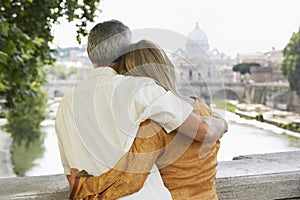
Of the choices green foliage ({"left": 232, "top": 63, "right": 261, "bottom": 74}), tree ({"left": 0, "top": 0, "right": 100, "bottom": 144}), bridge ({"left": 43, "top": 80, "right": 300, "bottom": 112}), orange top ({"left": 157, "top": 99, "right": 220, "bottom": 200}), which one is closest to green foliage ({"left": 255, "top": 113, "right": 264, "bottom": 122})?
bridge ({"left": 43, "top": 80, "right": 300, "bottom": 112})

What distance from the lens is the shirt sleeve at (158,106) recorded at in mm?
871

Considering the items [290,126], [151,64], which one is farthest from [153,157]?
[290,126]

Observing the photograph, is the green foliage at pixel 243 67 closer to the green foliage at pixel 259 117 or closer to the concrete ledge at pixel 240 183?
the green foliage at pixel 259 117

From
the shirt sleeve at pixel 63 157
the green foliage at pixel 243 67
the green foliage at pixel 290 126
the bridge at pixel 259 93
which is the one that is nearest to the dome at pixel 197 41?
the bridge at pixel 259 93

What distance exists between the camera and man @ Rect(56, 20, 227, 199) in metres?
0.88

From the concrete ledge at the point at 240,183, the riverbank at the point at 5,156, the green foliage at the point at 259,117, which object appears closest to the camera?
the concrete ledge at the point at 240,183

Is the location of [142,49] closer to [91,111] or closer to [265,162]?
[91,111]

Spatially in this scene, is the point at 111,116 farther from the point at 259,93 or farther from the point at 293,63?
the point at 293,63

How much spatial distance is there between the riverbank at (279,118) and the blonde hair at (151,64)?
9.29 ft

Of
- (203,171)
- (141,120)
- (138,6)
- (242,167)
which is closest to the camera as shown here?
(141,120)

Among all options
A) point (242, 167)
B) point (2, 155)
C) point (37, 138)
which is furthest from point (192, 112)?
point (37, 138)

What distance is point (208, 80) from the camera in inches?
41.2

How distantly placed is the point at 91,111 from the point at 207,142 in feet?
0.79

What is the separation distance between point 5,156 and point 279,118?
21.4 ft
